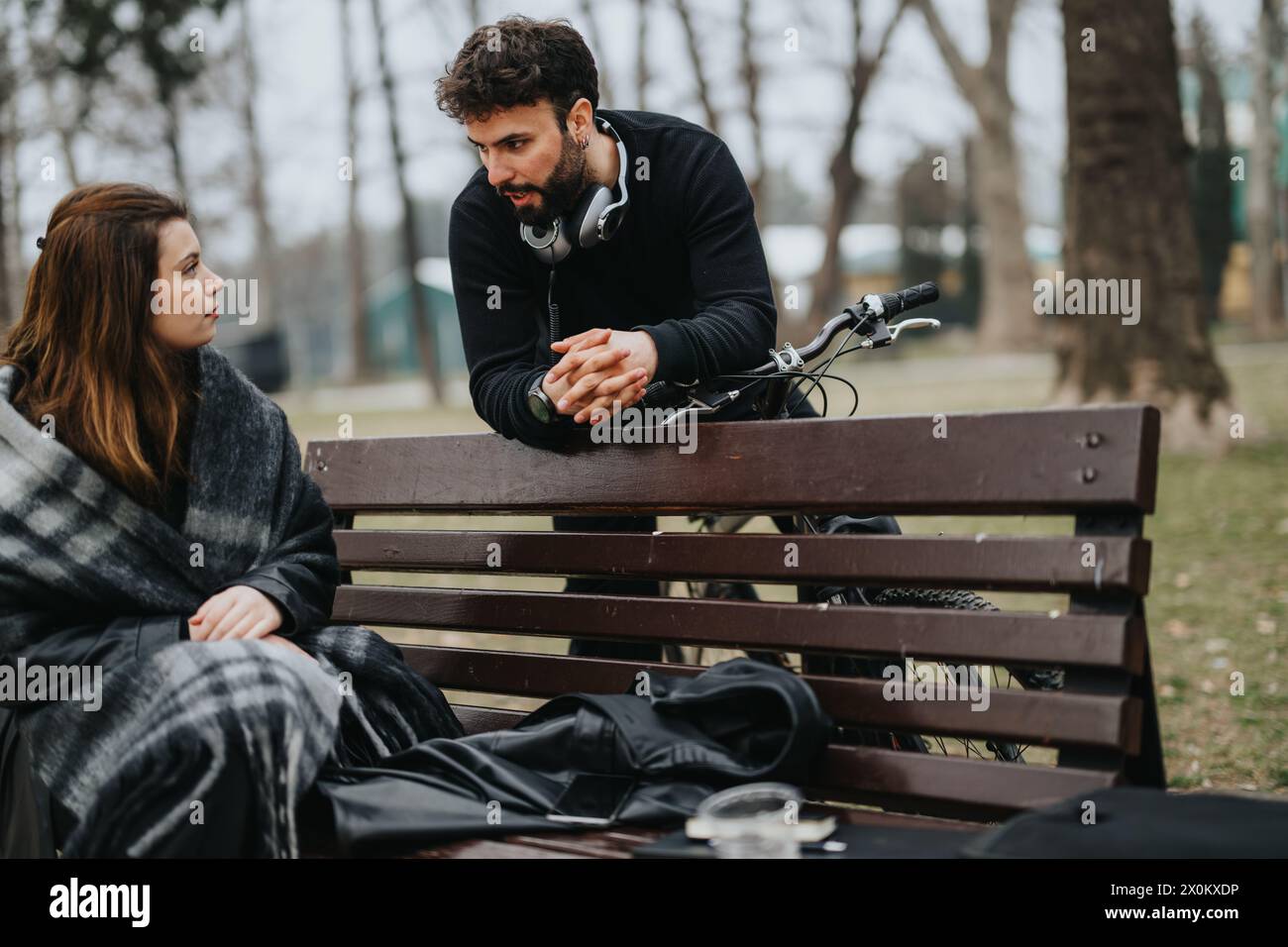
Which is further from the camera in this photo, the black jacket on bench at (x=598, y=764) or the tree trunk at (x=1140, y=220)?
the tree trunk at (x=1140, y=220)

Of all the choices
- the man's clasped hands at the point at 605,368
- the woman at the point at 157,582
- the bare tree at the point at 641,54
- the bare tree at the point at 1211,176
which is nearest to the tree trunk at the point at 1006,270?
the bare tree at the point at 1211,176

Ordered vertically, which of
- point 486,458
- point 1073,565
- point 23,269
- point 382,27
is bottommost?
point 1073,565

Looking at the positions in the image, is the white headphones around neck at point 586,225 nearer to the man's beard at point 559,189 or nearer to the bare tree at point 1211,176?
the man's beard at point 559,189

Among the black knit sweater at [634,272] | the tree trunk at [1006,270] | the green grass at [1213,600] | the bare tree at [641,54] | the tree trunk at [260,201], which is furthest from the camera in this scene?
the tree trunk at [1006,270]

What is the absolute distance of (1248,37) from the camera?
2784 cm

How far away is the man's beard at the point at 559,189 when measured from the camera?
321 centimetres

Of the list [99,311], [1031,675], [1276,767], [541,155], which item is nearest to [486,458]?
[541,155]

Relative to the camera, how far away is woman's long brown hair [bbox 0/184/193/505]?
2.85m

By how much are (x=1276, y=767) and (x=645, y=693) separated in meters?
2.50

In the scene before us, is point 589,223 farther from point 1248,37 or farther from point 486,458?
point 1248,37

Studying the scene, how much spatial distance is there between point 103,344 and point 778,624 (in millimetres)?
1501

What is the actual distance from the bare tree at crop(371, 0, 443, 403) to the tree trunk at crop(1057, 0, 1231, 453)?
56.5ft

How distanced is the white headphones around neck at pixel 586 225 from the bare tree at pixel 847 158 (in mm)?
17182

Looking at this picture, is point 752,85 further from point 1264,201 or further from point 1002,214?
point 1002,214
